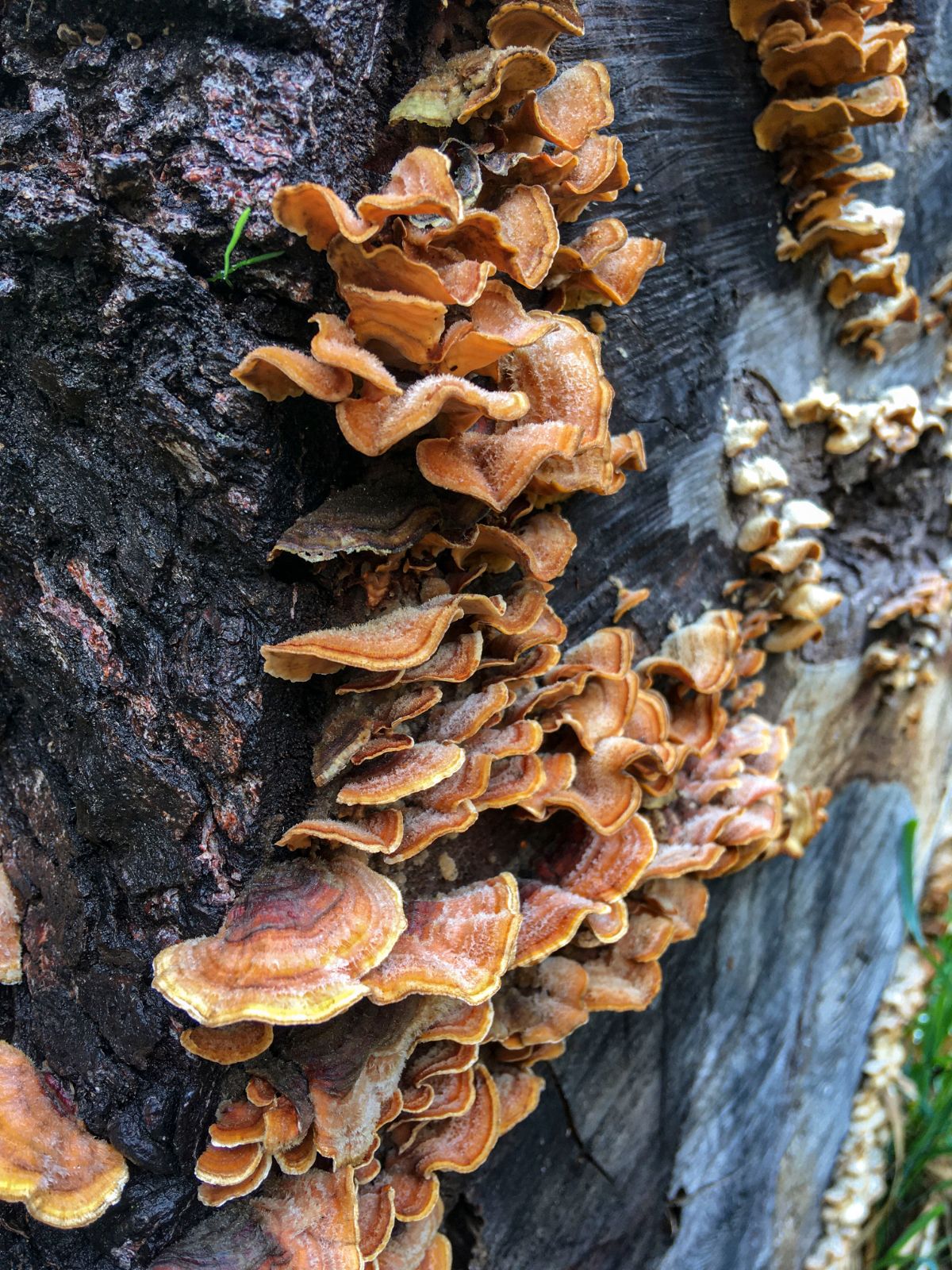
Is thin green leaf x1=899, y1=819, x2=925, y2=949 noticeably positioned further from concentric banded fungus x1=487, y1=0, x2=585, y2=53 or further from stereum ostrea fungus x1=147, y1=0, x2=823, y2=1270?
concentric banded fungus x1=487, y1=0, x2=585, y2=53

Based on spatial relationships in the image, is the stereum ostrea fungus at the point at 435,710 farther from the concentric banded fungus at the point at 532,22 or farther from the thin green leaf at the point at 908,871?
the thin green leaf at the point at 908,871

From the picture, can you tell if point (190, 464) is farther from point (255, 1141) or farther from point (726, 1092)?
point (726, 1092)

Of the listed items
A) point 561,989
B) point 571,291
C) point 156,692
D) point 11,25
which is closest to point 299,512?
point 156,692

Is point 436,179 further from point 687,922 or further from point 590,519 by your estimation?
point 687,922

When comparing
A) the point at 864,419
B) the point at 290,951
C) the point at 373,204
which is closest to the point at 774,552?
the point at 864,419

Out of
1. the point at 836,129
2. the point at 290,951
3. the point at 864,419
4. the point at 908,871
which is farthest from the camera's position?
the point at 908,871

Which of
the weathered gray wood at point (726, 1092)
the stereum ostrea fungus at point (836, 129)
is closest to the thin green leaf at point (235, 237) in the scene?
the stereum ostrea fungus at point (836, 129)
